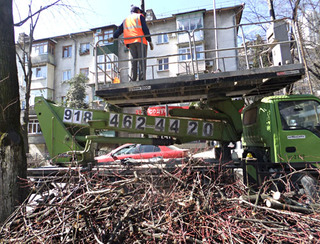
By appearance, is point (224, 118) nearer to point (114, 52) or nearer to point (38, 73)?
point (114, 52)

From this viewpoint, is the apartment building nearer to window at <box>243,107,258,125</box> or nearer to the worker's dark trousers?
the worker's dark trousers

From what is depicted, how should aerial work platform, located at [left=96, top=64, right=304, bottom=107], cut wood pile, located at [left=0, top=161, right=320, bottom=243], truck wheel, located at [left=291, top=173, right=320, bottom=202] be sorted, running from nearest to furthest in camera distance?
cut wood pile, located at [left=0, top=161, right=320, bottom=243], truck wheel, located at [left=291, top=173, right=320, bottom=202], aerial work platform, located at [left=96, top=64, right=304, bottom=107]

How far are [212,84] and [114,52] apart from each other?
2315 cm

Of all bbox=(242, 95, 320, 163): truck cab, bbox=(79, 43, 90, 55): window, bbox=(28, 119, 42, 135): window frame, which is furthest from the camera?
bbox=(79, 43, 90, 55): window

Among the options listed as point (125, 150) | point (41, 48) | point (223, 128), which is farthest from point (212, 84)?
point (41, 48)

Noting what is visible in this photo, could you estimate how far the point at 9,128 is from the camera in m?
4.04

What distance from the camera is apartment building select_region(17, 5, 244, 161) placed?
2300cm

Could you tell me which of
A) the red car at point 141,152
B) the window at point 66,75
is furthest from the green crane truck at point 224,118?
the window at point 66,75

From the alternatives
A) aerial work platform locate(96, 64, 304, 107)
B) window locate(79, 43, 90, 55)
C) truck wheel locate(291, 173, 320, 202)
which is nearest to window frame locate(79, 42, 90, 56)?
window locate(79, 43, 90, 55)

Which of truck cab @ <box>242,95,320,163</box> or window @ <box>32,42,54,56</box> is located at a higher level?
window @ <box>32,42,54,56</box>

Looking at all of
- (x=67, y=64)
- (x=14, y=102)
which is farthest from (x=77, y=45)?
(x=14, y=102)

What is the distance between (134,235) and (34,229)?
5.08ft

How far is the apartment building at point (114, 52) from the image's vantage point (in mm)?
23000

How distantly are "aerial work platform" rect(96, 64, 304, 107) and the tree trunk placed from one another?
66.1 inches
